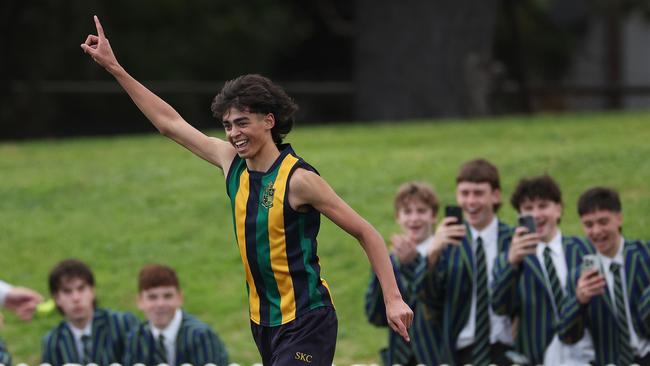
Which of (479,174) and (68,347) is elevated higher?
(479,174)

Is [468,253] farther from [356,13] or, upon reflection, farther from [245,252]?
[356,13]

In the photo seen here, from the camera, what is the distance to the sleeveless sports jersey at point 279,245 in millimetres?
5016

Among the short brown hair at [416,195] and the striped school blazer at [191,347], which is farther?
the striped school blazer at [191,347]

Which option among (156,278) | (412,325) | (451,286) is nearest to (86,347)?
(156,278)

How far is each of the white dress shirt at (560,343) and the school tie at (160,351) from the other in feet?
7.19

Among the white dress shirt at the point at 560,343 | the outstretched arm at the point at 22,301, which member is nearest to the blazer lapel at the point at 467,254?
the white dress shirt at the point at 560,343

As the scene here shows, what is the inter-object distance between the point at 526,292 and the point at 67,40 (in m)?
16.5

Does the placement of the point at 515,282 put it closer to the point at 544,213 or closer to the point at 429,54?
the point at 544,213

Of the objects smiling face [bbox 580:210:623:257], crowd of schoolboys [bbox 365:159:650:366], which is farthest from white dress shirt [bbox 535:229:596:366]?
smiling face [bbox 580:210:623:257]

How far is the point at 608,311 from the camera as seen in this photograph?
7023mm

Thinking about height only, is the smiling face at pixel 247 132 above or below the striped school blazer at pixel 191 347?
above

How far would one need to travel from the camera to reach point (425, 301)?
7.27m

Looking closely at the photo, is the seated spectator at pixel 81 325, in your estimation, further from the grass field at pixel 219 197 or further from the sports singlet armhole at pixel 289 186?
the sports singlet armhole at pixel 289 186

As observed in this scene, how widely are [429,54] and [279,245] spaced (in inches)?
508
